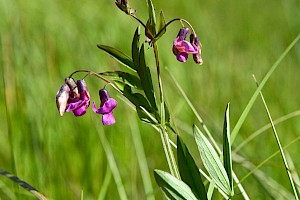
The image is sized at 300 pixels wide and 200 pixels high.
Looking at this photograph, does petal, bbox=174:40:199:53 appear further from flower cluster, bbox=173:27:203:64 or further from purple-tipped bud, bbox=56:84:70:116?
purple-tipped bud, bbox=56:84:70:116

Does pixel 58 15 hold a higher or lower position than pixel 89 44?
higher

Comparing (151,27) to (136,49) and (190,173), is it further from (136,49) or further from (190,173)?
(190,173)

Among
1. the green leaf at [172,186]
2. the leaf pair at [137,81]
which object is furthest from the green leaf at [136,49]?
the green leaf at [172,186]

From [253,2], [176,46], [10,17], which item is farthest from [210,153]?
[253,2]

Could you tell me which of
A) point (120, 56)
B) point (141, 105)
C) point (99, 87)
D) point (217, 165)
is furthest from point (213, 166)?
point (99, 87)

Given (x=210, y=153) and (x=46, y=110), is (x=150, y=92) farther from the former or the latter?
(x=46, y=110)

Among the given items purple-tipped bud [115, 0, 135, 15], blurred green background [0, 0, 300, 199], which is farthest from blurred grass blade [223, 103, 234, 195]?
blurred green background [0, 0, 300, 199]
